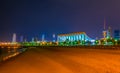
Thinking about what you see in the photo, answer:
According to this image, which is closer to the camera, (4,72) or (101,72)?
(101,72)

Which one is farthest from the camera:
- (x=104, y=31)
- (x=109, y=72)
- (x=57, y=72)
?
(x=104, y=31)

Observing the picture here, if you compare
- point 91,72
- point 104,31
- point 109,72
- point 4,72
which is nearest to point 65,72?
point 91,72

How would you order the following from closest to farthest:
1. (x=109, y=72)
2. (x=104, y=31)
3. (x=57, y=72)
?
(x=109, y=72)
(x=57, y=72)
(x=104, y=31)

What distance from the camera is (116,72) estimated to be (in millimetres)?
13859

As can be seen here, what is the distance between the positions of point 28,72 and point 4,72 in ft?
5.67

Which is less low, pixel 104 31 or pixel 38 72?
pixel 104 31

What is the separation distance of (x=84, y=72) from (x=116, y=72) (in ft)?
5.94

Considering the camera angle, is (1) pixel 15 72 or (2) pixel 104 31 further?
(2) pixel 104 31

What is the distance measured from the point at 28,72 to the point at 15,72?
0.95 m

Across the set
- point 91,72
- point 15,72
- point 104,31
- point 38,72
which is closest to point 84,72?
point 91,72

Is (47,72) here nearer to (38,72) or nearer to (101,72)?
(38,72)

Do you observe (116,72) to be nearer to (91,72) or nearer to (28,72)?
(91,72)

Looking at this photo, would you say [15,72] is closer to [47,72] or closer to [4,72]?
[4,72]

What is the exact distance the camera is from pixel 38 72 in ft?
49.4
